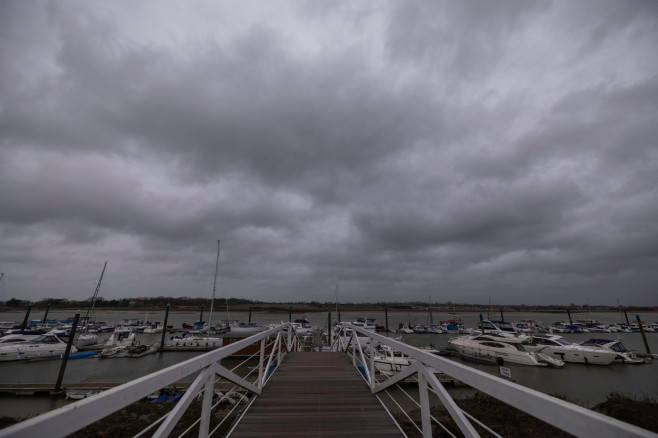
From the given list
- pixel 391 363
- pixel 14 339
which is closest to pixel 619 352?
→ pixel 391 363

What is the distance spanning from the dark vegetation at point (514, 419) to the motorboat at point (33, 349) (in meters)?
31.4

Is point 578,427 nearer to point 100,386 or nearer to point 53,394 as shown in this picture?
point 100,386

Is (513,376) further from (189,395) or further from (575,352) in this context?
(189,395)

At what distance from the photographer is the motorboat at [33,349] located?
2392 centimetres

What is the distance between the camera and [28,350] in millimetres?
24438

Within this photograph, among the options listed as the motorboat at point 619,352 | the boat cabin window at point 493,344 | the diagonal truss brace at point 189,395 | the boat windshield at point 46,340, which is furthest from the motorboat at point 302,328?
the motorboat at point 619,352

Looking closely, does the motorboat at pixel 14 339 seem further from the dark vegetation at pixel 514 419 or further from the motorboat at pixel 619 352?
the motorboat at pixel 619 352

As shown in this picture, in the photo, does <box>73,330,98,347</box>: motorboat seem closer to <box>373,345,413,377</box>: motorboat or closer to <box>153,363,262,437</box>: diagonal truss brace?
<box>373,345,413,377</box>: motorboat

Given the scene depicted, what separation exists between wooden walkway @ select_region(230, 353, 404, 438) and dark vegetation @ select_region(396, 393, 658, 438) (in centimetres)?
275

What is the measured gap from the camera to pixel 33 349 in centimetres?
2467

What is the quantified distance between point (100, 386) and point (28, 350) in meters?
16.6

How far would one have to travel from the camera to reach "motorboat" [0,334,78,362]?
78.5ft

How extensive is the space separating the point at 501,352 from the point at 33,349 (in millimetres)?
38029

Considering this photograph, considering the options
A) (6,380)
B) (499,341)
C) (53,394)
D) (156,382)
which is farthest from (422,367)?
(6,380)
